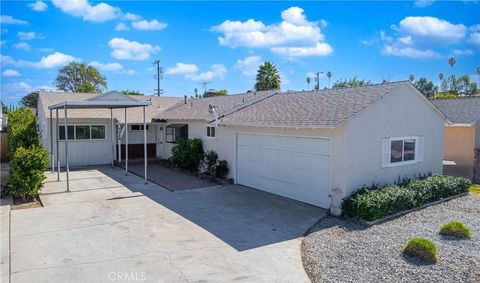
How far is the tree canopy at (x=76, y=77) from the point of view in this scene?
60.9m

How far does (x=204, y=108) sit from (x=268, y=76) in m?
22.5

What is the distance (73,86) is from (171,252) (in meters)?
61.7

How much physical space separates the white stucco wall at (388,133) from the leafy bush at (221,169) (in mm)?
6529

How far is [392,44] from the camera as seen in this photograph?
23.5 metres

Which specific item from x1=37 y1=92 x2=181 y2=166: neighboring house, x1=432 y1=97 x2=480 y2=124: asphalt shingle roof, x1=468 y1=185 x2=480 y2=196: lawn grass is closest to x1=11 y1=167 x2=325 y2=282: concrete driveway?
x1=37 y1=92 x2=181 y2=166: neighboring house

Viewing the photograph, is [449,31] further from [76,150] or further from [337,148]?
[76,150]

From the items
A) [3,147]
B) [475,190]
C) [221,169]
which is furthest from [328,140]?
[3,147]

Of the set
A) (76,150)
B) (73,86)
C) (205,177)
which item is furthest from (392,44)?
(73,86)

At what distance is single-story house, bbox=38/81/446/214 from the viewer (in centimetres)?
1068

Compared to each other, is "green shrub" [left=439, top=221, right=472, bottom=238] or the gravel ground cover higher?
"green shrub" [left=439, top=221, right=472, bottom=238]

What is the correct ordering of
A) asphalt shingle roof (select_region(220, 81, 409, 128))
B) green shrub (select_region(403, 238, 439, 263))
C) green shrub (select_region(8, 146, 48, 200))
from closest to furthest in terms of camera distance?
green shrub (select_region(403, 238, 439, 263))
asphalt shingle roof (select_region(220, 81, 409, 128))
green shrub (select_region(8, 146, 48, 200))

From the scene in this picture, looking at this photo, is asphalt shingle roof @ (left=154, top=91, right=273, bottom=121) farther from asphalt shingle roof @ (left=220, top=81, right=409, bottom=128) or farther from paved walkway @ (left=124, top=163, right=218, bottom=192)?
paved walkway @ (left=124, top=163, right=218, bottom=192)

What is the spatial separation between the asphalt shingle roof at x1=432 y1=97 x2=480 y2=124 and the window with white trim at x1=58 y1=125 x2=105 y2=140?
1858cm

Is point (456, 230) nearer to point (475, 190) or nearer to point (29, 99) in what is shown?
point (475, 190)
